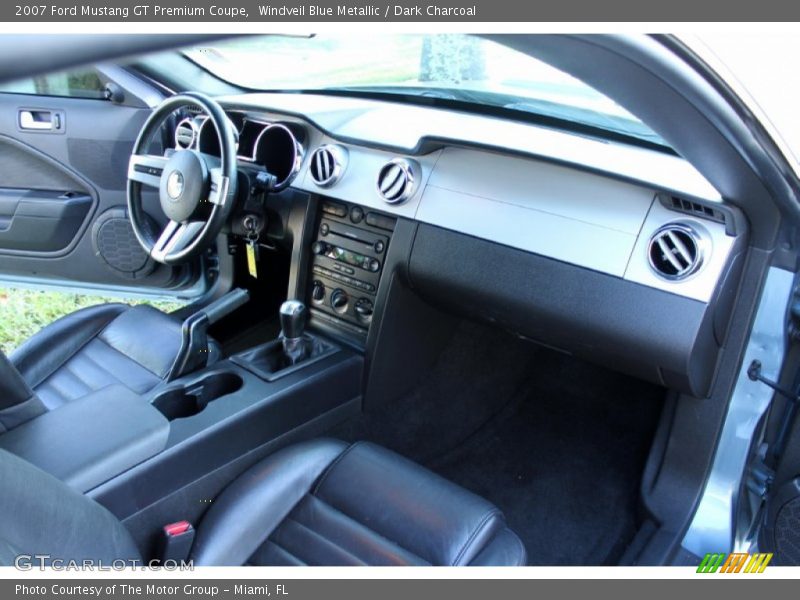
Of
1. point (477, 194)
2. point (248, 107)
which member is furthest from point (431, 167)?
point (248, 107)

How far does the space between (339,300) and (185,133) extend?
92 cm

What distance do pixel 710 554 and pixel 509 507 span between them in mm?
567

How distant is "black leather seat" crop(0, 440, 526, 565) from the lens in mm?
1299

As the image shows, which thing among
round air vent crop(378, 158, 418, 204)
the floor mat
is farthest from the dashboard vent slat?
the floor mat

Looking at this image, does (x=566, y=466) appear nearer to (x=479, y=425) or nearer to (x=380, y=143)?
(x=479, y=425)

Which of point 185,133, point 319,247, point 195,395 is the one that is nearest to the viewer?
point 195,395

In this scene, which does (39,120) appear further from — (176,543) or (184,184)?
(176,543)

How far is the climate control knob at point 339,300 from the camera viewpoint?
2039 millimetres

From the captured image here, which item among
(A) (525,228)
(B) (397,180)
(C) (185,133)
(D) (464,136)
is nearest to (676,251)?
(A) (525,228)

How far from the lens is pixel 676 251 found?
1332mm

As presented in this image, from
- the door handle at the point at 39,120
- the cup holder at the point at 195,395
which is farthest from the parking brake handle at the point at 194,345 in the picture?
the door handle at the point at 39,120

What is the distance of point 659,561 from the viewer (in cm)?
157

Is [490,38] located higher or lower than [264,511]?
higher

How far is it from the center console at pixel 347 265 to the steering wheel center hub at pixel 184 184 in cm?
37
